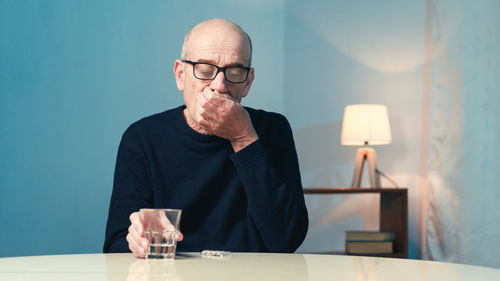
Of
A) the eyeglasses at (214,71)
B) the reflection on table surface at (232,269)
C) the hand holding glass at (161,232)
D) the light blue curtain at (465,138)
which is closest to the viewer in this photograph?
the reflection on table surface at (232,269)

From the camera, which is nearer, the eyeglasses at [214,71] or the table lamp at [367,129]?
the eyeglasses at [214,71]

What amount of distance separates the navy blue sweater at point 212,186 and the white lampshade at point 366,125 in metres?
1.33

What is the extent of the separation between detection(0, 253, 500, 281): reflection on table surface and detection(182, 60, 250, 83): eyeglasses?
55cm

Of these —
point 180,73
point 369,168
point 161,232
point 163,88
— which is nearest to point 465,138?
point 369,168

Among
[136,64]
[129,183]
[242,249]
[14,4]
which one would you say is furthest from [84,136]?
[242,249]

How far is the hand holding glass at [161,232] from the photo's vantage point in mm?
880

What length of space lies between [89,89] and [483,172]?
2008 mm

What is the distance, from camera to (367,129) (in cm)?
273

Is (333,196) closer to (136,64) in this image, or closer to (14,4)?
(136,64)

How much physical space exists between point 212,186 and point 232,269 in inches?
23.7

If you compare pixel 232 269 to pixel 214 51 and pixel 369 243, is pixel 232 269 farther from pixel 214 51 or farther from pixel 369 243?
pixel 369 243

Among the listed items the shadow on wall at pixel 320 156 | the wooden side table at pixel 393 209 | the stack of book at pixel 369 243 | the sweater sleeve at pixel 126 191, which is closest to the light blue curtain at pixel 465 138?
the wooden side table at pixel 393 209

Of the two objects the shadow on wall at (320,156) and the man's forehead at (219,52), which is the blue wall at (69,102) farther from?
the man's forehead at (219,52)

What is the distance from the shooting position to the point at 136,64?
267 centimetres
